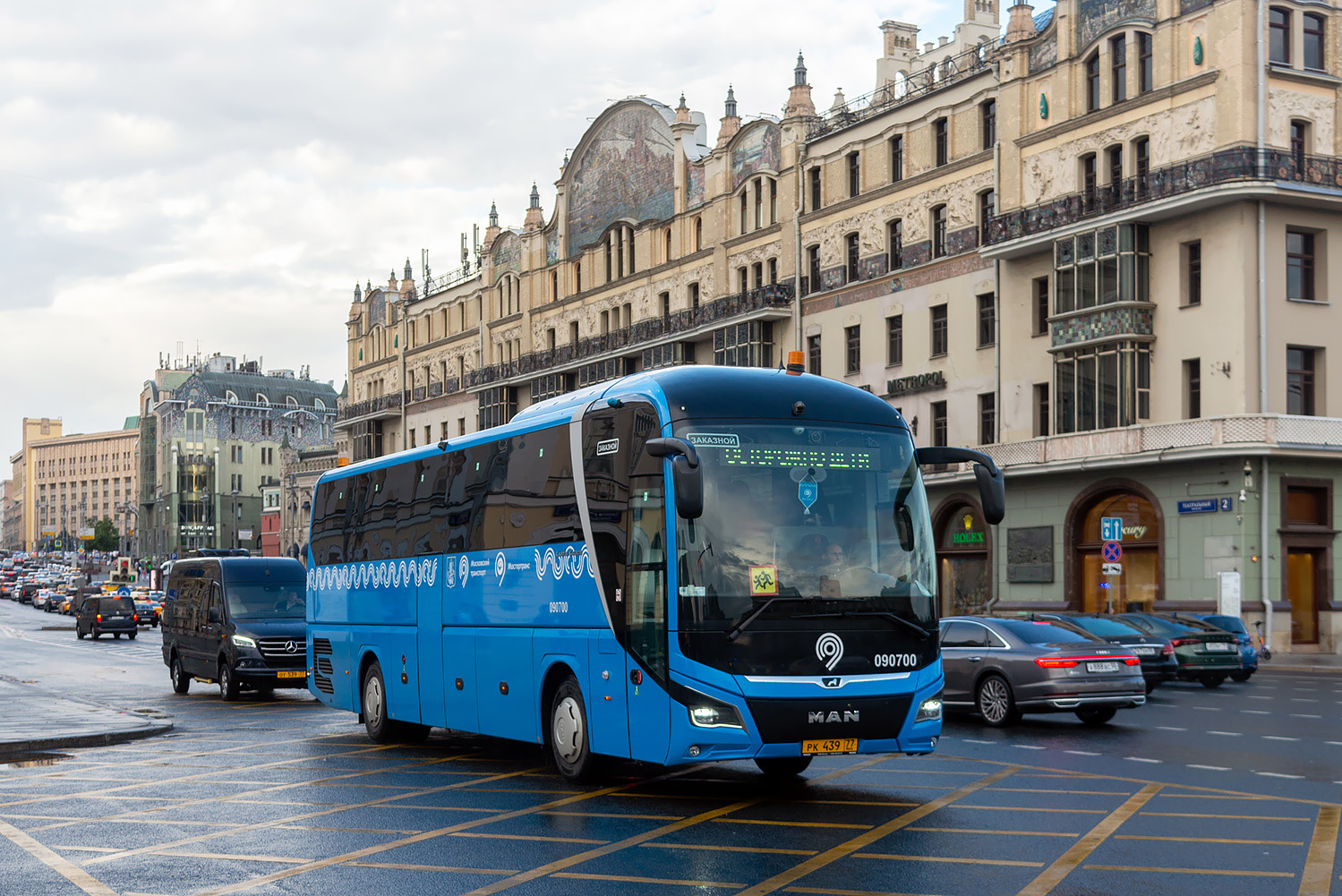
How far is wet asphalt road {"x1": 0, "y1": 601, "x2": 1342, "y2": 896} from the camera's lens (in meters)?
9.13

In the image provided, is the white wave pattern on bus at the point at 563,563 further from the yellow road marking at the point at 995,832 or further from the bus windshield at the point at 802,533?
the yellow road marking at the point at 995,832

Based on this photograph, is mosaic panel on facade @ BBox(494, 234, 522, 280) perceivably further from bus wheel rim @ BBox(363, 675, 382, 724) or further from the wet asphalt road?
the wet asphalt road

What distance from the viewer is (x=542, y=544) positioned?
47.0ft

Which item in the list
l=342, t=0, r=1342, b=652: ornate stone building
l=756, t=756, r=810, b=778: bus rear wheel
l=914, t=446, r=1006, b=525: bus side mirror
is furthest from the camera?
l=342, t=0, r=1342, b=652: ornate stone building

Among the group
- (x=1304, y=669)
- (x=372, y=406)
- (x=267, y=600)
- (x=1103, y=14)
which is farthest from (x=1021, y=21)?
(x=372, y=406)

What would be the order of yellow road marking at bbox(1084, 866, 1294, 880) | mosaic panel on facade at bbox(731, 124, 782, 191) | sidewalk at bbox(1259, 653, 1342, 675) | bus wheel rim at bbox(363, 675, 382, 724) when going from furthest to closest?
mosaic panel on facade at bbox(731, 124, 782, 191)
sidewalk at bbox(1259, 653, 1342, 675)
bus wheel rim at bbox(363, 675, 382, 724)
yellow road marking at bbox(1084, 866, 1294, 880)

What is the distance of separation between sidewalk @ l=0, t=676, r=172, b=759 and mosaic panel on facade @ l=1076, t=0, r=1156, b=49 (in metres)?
33.4

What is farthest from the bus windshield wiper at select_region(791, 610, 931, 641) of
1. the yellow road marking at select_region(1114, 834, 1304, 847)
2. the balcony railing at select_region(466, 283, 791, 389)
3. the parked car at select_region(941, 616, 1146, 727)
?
the balcony railing at select_region(466, 283, 791, 389)

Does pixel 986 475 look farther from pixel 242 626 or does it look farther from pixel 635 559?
pixel 242 626

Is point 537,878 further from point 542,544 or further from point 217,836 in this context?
point 542,544

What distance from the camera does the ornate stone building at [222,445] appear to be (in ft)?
522

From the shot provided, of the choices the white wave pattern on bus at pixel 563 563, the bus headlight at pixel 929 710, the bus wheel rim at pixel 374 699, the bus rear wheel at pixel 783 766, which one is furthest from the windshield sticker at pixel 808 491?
the bus wheel rim at pixel 374 699

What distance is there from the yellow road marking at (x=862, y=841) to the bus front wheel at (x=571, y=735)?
304cm

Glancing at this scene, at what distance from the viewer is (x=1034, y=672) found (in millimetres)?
19297
